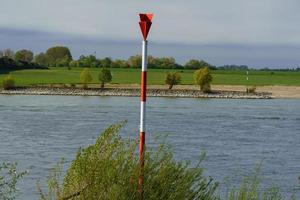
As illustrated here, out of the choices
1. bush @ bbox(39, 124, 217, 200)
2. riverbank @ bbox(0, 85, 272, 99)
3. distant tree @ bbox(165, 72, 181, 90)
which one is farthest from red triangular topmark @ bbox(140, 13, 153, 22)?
distant tree @ bbox(165, 72, 181, 90)

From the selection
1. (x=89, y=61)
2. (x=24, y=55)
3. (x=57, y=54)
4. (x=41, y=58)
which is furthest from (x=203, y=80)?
(x=57, y=54)

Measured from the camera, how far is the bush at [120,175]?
8.37 m

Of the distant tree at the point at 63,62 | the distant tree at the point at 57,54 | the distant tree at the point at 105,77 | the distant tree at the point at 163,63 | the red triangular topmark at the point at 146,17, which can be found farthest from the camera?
the distant tree at the point at 57,54

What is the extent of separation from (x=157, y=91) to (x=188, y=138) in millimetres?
60448

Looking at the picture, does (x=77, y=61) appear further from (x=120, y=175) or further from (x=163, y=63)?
(x=120, y=175)

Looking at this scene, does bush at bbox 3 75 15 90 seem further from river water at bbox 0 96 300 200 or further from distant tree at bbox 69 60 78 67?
distant tree at bbox 69 60 78 67

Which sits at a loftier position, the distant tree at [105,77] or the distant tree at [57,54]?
the distant tree at [57,54]

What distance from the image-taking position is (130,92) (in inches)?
3797

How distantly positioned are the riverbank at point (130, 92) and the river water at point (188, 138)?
35.9 m

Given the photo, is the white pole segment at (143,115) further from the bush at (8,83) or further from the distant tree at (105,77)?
the distant tree at (105,77)

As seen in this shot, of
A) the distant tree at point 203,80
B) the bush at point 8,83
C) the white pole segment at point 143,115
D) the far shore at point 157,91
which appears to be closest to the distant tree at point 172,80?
the far shore at point 157,91

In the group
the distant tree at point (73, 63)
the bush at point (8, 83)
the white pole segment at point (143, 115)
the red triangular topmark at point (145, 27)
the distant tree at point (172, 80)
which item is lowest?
the bush at point (8, 83)

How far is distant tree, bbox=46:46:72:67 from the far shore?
66.2m

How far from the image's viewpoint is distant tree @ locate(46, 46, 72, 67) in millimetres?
167962
